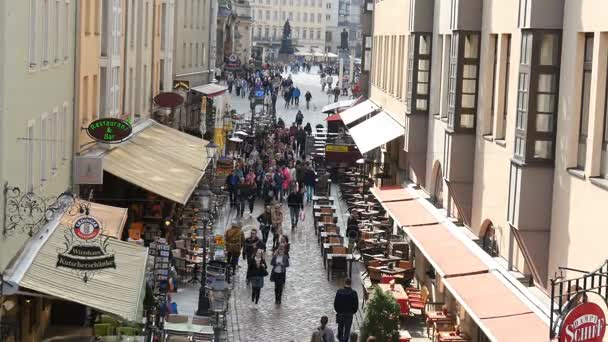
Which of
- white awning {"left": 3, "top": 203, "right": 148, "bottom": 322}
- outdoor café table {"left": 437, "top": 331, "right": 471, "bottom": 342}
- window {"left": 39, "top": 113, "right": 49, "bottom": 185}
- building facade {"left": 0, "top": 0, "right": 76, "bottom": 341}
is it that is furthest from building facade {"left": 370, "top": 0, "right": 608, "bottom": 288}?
window {"left": 39, "top": 113, "right": 49, "bottom": 185}

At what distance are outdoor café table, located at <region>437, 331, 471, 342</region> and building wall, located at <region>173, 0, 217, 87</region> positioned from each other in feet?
104

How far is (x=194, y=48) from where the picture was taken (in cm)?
6322

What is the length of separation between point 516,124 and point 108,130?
10.0 meters

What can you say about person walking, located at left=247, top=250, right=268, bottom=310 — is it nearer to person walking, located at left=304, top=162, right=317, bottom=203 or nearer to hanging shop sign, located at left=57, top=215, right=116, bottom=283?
hanging shop sign, located at left=57, top=215, right=116, bottom=283

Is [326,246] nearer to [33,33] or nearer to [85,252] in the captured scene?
[33,33]

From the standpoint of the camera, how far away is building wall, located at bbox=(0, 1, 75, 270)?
20.0 m

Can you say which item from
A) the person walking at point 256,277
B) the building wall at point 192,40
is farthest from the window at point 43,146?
the building wall at point 192,40

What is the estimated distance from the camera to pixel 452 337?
25.3 metres

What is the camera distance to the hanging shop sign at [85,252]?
20219 millimetres

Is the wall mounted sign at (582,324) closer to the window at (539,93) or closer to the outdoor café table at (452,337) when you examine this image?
the window at (539,93)

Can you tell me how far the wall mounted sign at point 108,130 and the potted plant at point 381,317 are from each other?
7.51 m

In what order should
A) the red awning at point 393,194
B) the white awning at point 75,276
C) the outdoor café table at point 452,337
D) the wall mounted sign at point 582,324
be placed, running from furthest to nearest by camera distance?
the red awning at point 393,194, the outdoor café table at point 452,337, the white awning at point 75,276, the wall mounted sign at point 582,324

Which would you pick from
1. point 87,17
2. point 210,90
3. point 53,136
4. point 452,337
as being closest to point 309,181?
point 210,90

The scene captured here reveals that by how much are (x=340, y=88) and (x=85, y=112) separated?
70.5m
